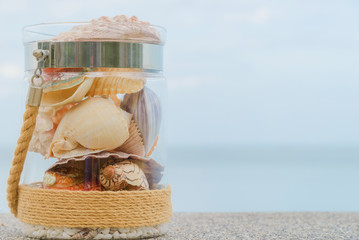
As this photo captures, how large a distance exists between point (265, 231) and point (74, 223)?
95 centimetres

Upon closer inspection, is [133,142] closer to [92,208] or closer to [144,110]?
[144,110]

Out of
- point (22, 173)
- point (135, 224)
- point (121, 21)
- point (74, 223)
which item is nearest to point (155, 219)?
point (135, 224)

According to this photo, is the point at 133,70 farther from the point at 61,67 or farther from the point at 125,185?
the point at 125,185

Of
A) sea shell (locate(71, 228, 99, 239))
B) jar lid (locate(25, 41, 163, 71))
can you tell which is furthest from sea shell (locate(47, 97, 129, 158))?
sea shell (locate(71, 228, 99, 239))

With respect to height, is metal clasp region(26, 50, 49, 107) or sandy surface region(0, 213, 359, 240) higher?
A: metal clasp region(26, 50, 49, 107)

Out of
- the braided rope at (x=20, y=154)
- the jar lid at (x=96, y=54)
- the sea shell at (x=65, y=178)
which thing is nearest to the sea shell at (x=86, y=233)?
the sea shell at (x=65, y=178)

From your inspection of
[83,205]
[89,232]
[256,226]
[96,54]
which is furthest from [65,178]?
[256,226]

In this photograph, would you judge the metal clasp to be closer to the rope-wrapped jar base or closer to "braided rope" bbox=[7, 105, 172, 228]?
"braided rope" bbox=[7, 105, 172, 228]

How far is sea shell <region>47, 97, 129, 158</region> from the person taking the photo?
7.00ft

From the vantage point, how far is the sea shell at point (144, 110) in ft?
7.28

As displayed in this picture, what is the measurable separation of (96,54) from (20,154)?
56 cm

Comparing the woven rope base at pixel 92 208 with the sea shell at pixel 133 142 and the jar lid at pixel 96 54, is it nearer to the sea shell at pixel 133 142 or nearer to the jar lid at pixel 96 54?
the sea shell at pixel 133 142

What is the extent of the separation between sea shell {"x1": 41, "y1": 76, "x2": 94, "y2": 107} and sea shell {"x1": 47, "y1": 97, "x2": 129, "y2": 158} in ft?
0.14

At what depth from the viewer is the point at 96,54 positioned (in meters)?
2.21
